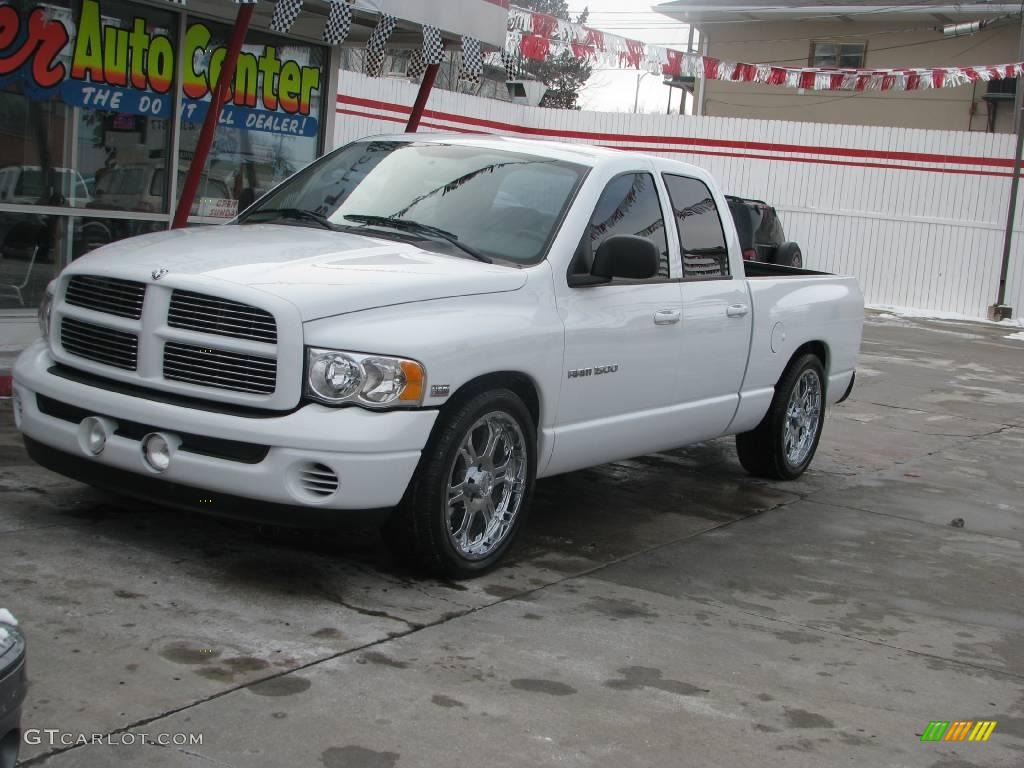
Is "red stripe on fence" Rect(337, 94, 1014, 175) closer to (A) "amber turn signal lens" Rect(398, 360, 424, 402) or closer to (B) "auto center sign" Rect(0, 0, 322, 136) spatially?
(B) "auto center sign" Rect(0, 0, 322, 136)

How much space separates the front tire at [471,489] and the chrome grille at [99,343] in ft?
3.99

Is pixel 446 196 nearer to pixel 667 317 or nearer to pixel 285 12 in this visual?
pixel 667 317

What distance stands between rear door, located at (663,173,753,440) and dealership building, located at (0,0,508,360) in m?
3.37

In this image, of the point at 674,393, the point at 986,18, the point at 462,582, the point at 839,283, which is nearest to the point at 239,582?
the point at 462,582

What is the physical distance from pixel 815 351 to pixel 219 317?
466 cm

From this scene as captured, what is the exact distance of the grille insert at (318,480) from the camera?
4.81 m

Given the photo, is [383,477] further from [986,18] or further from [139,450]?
[986,18]

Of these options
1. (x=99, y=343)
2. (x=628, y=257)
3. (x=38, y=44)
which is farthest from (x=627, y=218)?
(x=38, y=44)

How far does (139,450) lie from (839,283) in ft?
17.0

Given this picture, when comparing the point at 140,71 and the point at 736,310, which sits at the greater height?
the point at 140,71

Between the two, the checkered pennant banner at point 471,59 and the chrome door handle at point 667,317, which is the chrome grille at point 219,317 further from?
the checkered pennant banner at point 471,59

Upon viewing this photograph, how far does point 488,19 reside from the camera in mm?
10312

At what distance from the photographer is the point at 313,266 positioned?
5188mm

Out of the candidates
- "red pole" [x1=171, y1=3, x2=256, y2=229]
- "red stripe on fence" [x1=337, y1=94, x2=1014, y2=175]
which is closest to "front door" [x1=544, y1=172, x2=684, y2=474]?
"red pole" [x1=171, y1=3, x2=256, y2=229]
